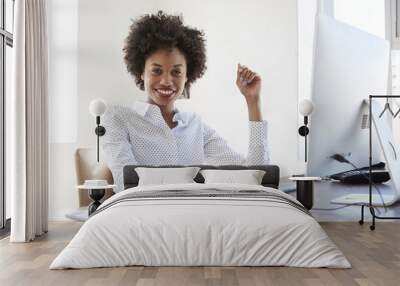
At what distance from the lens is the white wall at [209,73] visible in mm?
6754

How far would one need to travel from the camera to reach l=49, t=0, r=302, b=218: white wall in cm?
675

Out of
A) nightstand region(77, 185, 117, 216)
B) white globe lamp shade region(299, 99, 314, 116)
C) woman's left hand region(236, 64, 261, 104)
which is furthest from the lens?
woman's left hand region(236, 64, 261, 104)

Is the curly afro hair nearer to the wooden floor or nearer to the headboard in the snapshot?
the headboard

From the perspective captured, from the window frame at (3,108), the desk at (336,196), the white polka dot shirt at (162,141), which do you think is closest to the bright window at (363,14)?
the white polka dot shirt at (162,141)

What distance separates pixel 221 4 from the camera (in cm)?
680

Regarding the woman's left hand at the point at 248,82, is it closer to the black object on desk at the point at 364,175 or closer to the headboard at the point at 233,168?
the headboard at the point at 233,168

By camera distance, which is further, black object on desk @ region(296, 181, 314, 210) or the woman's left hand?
the woman's left hand

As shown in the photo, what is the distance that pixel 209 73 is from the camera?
679cm

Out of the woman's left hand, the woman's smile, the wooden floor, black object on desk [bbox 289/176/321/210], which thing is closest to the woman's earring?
the woman's smile

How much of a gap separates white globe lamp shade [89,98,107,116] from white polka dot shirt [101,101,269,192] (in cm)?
8

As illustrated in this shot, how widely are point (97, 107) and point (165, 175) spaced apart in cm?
112

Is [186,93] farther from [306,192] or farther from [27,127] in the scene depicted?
[27,127]

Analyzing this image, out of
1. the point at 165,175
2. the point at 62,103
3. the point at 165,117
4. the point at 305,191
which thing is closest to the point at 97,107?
the point at 62,103

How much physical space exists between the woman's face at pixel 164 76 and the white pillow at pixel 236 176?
959mm
